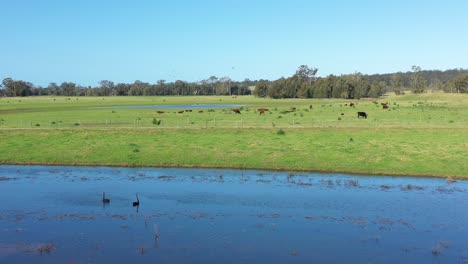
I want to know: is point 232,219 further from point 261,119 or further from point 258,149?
point 261,119

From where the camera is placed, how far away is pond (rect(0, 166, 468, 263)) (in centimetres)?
2192

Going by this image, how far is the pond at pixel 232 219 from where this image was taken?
2192 centimetres

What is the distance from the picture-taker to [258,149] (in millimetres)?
50750

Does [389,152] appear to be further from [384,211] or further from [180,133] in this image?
[180,133]

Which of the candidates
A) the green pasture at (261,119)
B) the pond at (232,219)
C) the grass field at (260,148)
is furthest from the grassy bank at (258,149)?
the green pasture at (261,119)

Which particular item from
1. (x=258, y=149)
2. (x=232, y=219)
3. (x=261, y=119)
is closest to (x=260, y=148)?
(x=258, y=149)

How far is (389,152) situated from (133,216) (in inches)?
1143

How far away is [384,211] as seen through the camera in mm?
29578

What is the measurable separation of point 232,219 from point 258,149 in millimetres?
23553

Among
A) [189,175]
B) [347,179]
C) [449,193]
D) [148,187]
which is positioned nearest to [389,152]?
[347,179]

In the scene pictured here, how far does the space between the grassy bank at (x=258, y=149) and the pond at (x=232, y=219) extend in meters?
4.34

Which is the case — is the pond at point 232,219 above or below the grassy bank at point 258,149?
below

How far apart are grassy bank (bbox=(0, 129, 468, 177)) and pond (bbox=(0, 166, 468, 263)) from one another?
14.2ft

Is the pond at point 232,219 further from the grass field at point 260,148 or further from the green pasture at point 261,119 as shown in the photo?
the green pasture at point 261,119
